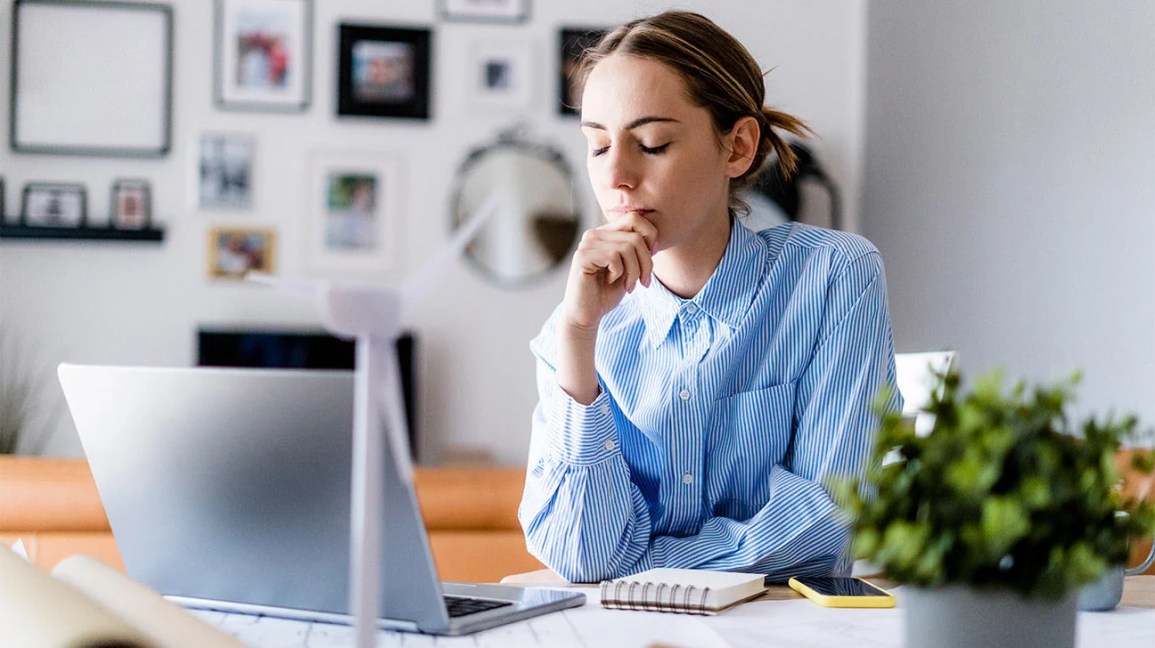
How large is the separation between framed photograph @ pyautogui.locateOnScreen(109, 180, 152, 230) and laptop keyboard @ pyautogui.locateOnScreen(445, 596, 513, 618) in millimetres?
3969

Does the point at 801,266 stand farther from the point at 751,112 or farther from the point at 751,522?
the point at 751,522

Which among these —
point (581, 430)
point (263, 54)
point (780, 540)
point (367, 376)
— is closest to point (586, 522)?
point (581, 430)

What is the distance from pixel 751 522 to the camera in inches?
49.5

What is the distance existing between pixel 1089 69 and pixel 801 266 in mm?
1786

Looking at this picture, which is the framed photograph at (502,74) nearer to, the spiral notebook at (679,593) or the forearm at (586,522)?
the forearm at (586,522)

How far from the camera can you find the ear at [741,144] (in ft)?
4.85

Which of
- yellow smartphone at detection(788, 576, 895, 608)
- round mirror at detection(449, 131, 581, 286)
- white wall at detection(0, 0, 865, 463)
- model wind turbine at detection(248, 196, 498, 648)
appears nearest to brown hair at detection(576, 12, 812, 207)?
yellow smartphone at detection(788, 576, 895, 608)

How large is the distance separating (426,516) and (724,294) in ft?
3.06

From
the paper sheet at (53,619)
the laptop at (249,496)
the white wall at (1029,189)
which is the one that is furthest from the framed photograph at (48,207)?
the paper sheet at (53,619)

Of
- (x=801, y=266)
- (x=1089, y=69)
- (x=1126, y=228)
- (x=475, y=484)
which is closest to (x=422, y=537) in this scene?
(x=801, y=266)

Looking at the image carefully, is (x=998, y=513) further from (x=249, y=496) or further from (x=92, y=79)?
(x=92, y=79)

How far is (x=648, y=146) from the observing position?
134 cm

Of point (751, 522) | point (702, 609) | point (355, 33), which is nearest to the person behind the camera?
point (702, 609)

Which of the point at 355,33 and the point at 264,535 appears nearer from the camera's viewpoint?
the point at 264,535
